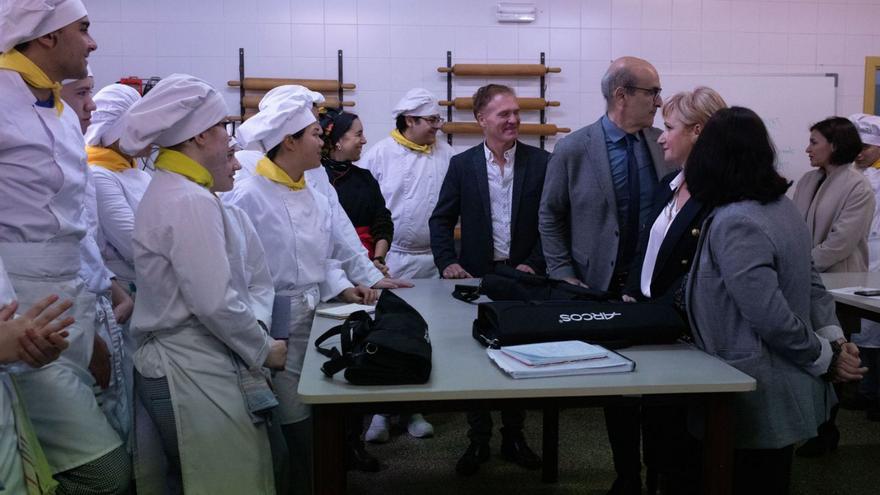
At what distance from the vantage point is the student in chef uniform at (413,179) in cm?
418

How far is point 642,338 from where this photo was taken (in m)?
2.09

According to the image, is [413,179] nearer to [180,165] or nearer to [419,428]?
[419,428]

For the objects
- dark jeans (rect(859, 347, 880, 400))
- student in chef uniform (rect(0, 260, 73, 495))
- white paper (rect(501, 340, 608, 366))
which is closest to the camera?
student in chef uniform (rect(0, 260, 73, 495))

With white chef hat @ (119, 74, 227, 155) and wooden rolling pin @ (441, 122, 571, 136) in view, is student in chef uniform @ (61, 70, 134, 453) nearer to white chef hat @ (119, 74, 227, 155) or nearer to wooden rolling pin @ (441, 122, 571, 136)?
white chef hat @ (119, 74, 227, 155)

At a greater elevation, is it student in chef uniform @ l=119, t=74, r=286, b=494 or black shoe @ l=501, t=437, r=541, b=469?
student in chef uniform @ l=119, t=74, r=286, b=494

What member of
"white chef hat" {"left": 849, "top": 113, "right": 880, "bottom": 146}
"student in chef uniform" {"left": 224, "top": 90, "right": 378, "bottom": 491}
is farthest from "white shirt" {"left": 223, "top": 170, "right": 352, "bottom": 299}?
"white chef hat" {"left": 849, "top": 113, "right": 880, "bottom": 146}

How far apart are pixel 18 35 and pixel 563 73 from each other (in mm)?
4319

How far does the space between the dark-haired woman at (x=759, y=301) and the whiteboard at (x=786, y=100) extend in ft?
13.2

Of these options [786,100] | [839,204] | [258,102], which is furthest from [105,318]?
[786,100]

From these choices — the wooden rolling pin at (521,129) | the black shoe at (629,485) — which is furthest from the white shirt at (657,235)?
the wooden rolling pin at (521,129)

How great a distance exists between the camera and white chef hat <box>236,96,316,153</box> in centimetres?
276

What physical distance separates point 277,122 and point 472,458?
161 centimetres

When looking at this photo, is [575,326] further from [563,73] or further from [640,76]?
[563,73]

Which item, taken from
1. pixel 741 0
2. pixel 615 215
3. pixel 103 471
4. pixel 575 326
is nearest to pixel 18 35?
pixel 103 471
